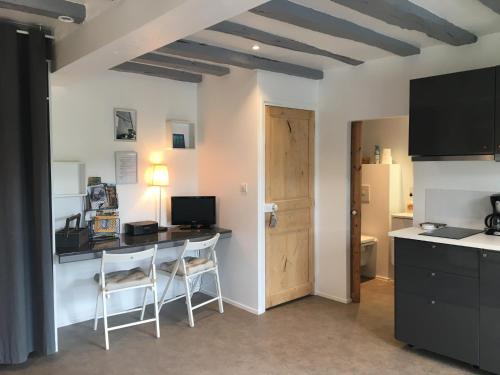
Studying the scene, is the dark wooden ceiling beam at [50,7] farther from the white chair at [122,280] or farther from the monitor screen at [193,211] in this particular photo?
the monitor screen at [193,211]

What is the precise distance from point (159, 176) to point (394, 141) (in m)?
2.99

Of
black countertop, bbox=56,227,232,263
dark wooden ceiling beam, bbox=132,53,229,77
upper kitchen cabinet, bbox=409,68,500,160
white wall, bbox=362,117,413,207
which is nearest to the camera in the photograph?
upper kitchen cabinet, bbox=409,68,500,160

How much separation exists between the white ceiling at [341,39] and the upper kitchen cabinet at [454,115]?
0.37 m

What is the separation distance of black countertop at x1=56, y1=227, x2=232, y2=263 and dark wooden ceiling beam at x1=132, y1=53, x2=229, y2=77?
5.13ft

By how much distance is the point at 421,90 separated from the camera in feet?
11.1

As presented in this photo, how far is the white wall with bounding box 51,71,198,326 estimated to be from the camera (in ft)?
12.8

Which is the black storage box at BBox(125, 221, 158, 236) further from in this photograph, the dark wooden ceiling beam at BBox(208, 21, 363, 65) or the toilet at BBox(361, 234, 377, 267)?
the toilet at BBox(361, 234, 377, 267)

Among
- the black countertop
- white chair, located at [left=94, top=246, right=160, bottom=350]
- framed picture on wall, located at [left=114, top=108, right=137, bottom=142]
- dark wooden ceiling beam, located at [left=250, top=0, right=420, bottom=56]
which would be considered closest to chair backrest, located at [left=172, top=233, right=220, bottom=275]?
the black countertop

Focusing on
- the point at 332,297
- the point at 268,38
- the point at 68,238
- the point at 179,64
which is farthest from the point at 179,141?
the point at 332,297

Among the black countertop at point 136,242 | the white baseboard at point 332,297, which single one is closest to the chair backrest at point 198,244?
the black countertop at point 136,242

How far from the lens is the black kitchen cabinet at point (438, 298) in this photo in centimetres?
295

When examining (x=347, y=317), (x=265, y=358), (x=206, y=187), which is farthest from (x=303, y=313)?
(x=206, y=187)

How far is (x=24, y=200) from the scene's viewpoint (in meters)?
3.11

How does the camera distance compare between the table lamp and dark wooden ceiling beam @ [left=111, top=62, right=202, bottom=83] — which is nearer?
dark wooden ceiling beam @ [left=111, top=62, right=202, bottom=83]
